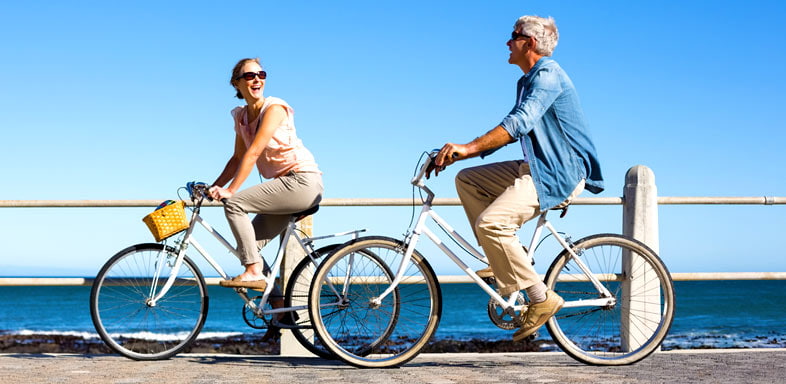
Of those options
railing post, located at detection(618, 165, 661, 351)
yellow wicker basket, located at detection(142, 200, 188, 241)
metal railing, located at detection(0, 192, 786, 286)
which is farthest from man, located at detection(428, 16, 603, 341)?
yellow wicker basket, located at detection(142, 200, 188, 241)

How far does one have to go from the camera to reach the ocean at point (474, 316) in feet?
121

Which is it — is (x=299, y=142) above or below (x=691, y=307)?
above

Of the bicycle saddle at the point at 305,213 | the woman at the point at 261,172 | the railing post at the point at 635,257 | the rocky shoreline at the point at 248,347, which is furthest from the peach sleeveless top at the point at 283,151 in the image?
the rocky shoreline at the point at 248,347

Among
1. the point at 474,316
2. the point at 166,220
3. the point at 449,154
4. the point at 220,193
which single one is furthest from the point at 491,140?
the point at 474,316

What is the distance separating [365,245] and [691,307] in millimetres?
47920

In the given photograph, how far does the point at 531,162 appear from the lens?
421 cm

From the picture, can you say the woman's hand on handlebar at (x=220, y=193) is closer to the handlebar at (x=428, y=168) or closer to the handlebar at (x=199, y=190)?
the handlebar at (x=199, y=190)

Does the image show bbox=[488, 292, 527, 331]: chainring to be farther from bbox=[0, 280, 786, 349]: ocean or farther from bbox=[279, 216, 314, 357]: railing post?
bbox=[0, 280, 786, 349]: ocean

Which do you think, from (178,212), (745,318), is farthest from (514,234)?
A: (745,318)

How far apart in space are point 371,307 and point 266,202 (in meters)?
0.80

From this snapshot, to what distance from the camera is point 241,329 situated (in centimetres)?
4169

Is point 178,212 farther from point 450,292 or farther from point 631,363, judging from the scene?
point 450,292

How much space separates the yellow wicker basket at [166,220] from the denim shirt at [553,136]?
5.60ft

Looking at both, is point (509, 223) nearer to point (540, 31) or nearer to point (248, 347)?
point (540, 31)
